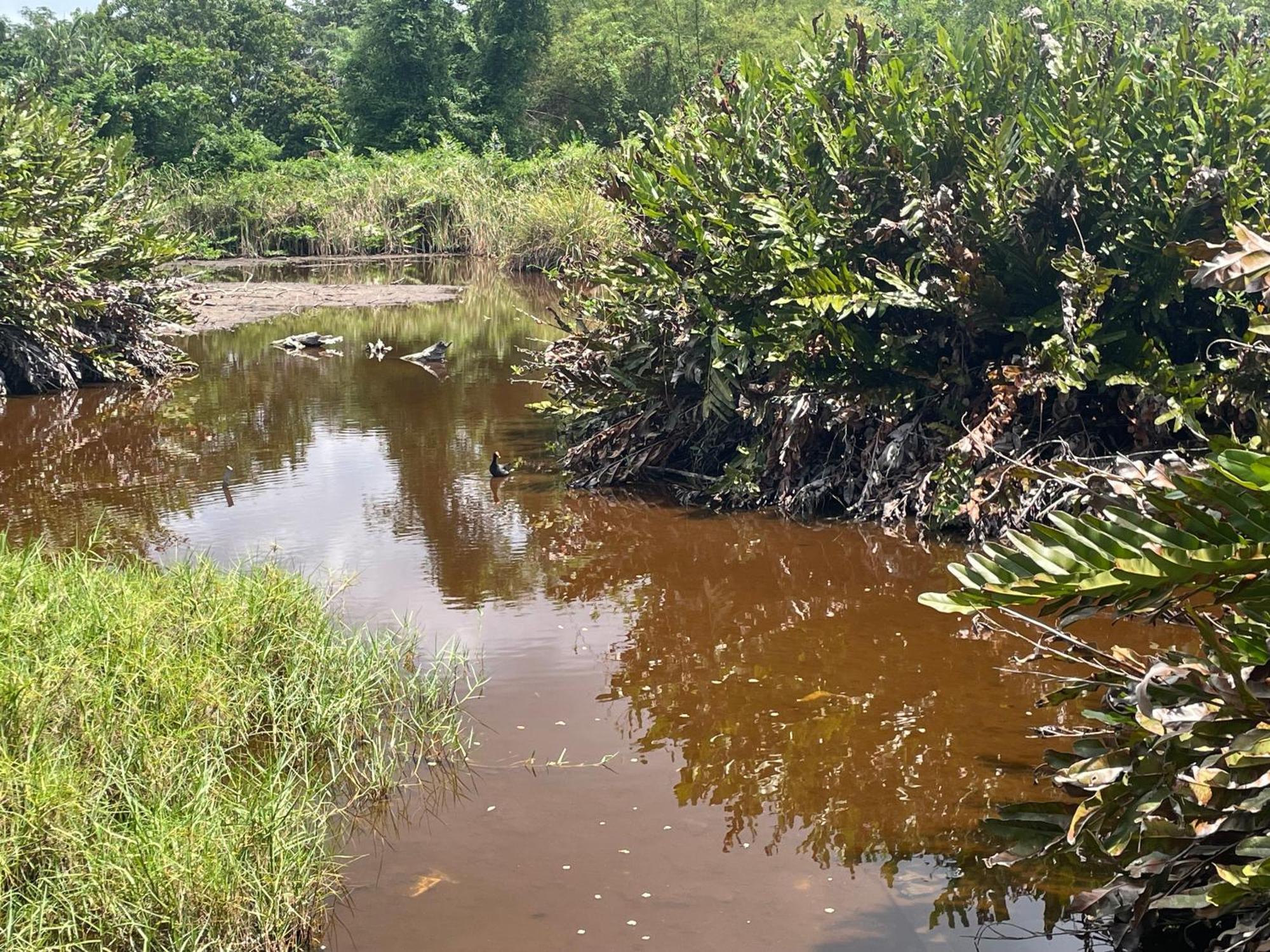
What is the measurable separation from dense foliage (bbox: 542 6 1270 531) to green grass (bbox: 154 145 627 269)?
1943 cm

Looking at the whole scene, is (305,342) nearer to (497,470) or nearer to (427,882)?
(497,470)

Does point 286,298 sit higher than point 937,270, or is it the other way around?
point 937,270

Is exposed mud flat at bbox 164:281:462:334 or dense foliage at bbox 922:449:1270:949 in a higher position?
dense foliage at bbox 922:449:1270:949

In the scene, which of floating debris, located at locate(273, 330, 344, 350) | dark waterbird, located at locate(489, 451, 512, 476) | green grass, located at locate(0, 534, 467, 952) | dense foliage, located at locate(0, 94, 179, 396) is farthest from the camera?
floating debris, located at locate(273, 330, 344, 350)

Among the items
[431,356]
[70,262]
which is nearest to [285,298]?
[431,356]

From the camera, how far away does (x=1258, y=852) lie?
2.71m

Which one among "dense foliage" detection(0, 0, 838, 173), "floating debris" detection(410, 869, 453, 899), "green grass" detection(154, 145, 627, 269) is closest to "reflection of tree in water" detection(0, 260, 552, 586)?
"floating debris" detection(410, 869, 453, 899)

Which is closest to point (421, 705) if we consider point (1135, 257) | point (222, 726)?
point (222, 726)

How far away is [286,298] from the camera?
22719 mm

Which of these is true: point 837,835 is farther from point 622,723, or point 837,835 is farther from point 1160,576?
point 1160,576

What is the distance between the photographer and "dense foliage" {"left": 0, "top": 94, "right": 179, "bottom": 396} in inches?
477

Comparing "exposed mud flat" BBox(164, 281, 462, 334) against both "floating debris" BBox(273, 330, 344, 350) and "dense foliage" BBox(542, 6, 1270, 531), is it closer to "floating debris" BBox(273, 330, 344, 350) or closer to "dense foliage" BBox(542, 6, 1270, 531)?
"floating debris" BBox(273, 330, 344, 350)

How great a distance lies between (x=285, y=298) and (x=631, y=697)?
18807 mm

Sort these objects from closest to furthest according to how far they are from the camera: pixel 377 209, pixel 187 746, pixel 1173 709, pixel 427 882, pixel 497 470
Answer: pixel 1173 709, pixel 427 882, pixel 187 746, pixel 497 470, pixel 377 209
